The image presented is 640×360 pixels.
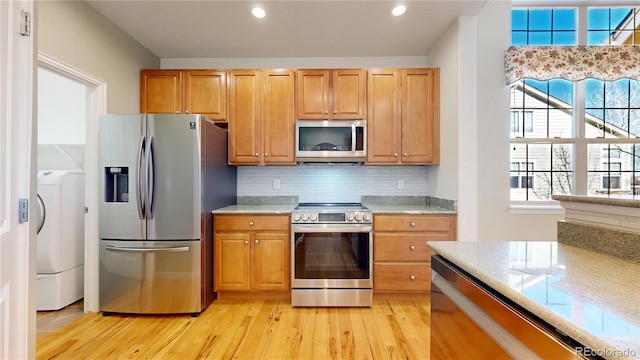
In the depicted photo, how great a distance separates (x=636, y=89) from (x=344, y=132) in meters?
3.26

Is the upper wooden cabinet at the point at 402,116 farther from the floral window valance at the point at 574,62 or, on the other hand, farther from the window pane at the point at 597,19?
the window pane at the point at 597,19

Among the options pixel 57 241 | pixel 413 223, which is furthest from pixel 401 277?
pixel 57 241

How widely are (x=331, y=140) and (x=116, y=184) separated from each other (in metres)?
2.03

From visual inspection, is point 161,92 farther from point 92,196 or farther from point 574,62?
point 574,62

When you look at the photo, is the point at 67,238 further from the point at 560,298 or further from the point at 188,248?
the point at 560,298

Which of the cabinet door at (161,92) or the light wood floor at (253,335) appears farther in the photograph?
the cabinet door at (161,92)

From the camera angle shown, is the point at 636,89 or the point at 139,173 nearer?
the point at 139,173

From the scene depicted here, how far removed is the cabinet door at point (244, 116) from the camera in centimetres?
326

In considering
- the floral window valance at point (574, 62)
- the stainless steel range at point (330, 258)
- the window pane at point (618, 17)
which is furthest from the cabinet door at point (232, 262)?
the window pane at point (618, 17)

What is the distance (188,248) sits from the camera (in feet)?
8.71

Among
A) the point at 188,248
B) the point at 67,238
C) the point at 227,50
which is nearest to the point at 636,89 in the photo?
the point at 227,50

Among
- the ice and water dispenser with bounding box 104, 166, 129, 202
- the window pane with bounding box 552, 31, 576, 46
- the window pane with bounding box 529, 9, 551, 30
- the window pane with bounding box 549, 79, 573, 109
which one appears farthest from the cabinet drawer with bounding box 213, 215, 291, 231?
the window pane with bounding box 552, 31, 576, 46

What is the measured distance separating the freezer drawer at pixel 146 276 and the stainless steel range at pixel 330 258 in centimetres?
93

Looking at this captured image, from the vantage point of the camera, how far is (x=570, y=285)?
2.58 feet
